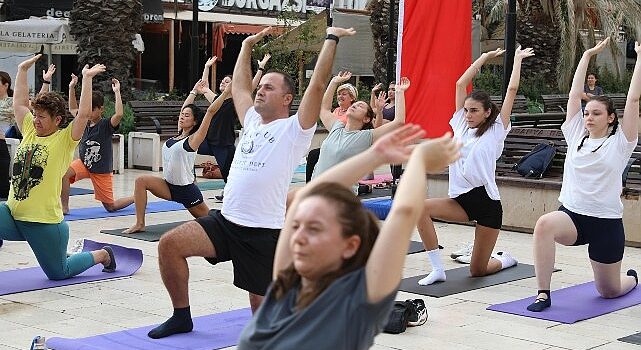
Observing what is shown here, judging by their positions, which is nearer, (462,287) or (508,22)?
(462,287)

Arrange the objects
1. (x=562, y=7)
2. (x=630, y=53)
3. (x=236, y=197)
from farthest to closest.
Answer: (x=630, y=53) < (x=562, y=7) < (x=236, y=197)

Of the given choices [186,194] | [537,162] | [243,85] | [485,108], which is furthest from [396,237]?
[537,162]

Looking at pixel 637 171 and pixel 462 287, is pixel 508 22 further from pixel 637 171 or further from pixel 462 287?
pixel 462 287

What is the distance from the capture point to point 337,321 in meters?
3.18

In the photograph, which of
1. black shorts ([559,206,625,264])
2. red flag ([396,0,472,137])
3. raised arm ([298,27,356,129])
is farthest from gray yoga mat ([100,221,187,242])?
raised arm ([298,27,356,129])

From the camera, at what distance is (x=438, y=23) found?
11.8 m

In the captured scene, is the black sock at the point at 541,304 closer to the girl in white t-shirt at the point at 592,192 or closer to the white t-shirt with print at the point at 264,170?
the girl in white t-shirt at the point at 592,192

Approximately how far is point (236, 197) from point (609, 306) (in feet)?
11.1

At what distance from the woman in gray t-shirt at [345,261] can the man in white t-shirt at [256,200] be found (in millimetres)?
2939

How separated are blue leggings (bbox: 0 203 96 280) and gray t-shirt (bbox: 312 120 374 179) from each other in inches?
79.6

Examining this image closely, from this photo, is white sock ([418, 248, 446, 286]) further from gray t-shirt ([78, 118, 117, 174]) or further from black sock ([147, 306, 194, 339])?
gray t-shirt ([78, 118, 117, 174])

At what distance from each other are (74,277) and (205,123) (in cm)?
216

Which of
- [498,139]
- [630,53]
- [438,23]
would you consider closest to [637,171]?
[438,23]

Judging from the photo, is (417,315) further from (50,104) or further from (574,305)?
(50,104)
